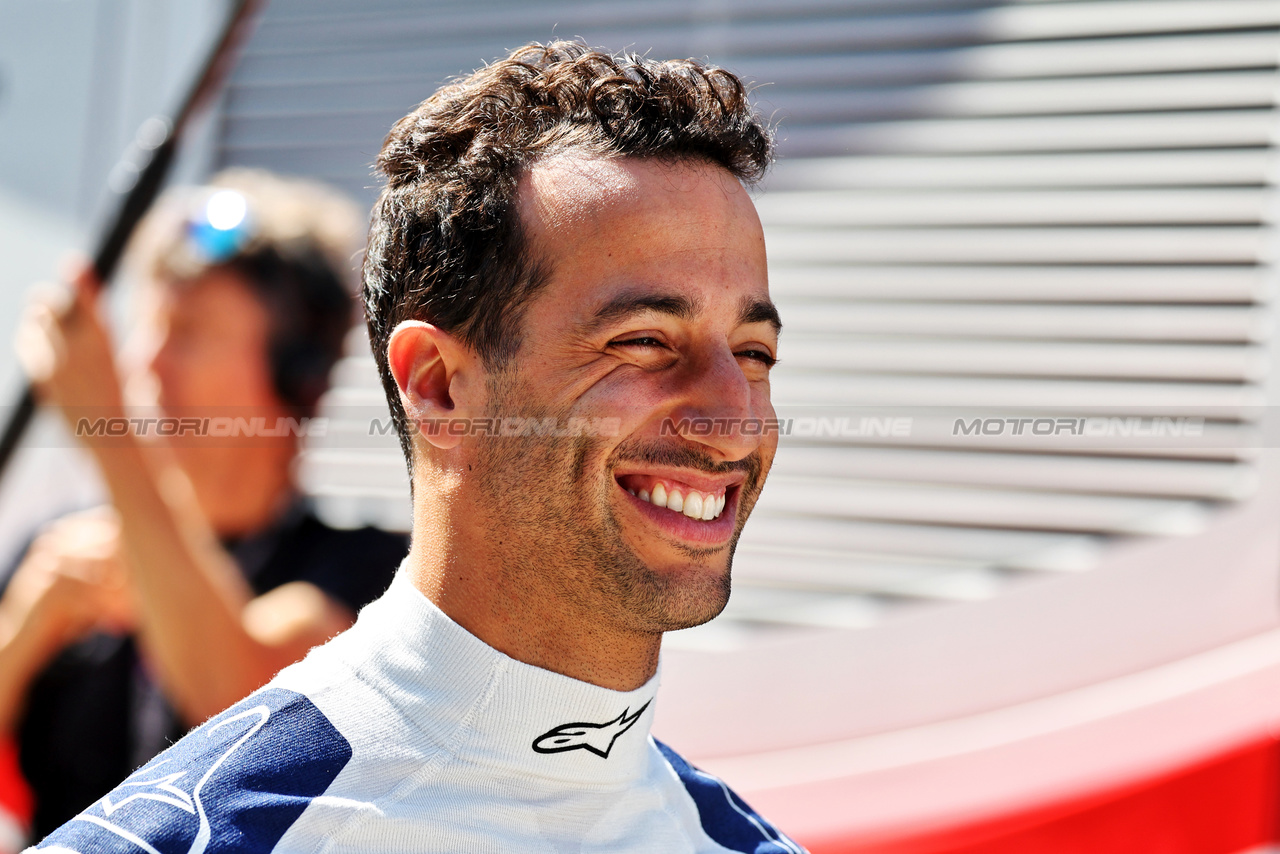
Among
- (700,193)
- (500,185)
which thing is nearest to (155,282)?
(500,185)

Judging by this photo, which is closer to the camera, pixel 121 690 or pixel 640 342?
pixel 640 342

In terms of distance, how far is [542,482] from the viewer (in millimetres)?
1201

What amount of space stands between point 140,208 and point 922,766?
204cm

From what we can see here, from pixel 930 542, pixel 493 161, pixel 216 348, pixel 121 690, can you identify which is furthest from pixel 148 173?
pixel 930 542

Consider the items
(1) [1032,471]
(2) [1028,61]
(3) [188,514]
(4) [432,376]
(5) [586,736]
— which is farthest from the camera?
(2) [1028,61]

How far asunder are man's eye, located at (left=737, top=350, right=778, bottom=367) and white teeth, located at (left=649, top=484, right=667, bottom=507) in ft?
0.64

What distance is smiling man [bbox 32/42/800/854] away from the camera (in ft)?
3.59

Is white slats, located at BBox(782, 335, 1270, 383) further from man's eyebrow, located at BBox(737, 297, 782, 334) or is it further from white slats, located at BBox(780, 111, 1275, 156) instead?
man's eyebrow, located at BBox(737, 297, 782, 334)

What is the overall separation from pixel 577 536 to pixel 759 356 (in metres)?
0.32

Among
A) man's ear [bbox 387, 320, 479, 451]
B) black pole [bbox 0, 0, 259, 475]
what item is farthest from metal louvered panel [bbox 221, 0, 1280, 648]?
man's ear [bbox 387, 320, 479, 451]

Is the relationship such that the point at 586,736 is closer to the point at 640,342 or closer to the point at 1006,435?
the point at 640,342

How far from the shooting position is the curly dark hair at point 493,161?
1.24 meters

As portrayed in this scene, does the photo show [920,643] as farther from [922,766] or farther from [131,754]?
[131,754]

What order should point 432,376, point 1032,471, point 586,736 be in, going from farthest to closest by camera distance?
1. point 1032,471
2. point 432,376
3. point 586,736
